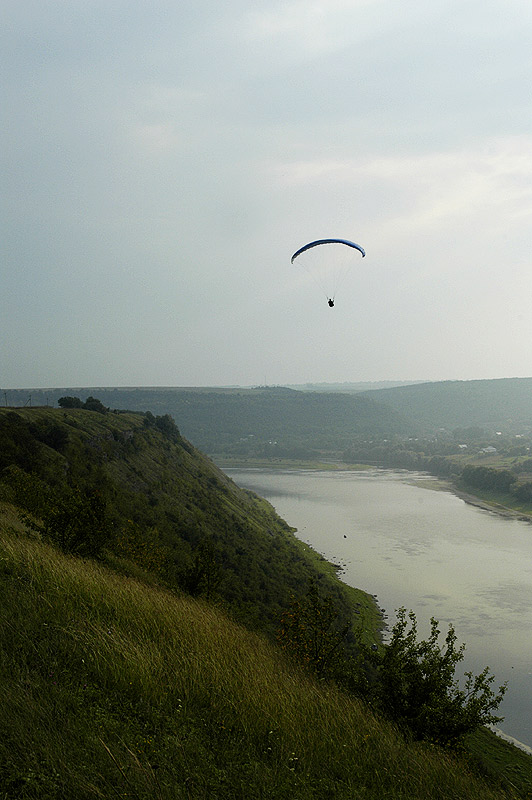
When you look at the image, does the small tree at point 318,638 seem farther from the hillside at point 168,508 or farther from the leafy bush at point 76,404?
the leafy bush at point 76,404

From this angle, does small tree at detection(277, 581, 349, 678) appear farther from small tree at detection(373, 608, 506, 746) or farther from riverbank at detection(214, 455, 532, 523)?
riverbank at detection(214, 455, 532, 523)

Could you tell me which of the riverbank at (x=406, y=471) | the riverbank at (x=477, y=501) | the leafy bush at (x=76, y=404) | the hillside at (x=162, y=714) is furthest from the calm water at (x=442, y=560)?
the leafy bush at (x=76, y=404)

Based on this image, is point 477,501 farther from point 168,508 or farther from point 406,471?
point 168,508

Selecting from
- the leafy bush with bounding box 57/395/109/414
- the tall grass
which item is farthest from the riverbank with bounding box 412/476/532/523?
the tall grass

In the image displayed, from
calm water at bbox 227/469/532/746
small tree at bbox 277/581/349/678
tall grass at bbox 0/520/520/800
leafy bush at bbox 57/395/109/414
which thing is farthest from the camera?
leafy bush at bbox 57/395/109/414

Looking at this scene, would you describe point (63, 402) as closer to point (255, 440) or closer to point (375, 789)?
point (375, 789)

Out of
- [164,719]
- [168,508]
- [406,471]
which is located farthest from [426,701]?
[406,471]
